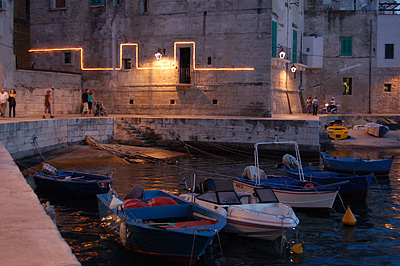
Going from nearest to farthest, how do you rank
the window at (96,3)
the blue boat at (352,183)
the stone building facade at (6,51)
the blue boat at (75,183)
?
1. the blue boat at (75,183)
2. the blue boat at (352,183)
3. the stone building facade at (6,51)
4. the window at (96,3)

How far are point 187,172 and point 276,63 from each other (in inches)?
549

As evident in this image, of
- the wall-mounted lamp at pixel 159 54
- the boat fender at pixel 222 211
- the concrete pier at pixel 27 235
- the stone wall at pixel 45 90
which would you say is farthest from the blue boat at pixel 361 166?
the stone wall at pixel 45 90

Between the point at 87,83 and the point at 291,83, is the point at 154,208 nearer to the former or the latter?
the point at 87,83

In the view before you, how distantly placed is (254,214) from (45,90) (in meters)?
20.4

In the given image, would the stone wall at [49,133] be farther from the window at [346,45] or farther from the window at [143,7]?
the window at [346,45]

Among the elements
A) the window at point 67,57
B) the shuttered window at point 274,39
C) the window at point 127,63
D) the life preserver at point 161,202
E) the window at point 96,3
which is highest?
the window at point 96,3

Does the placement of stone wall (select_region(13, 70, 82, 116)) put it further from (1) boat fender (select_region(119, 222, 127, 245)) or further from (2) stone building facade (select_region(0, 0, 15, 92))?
(1) boat fender (select_region(119, 222, 127, 245))

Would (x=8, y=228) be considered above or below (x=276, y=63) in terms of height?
below

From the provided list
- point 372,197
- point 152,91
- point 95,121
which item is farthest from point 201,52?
point 372,197

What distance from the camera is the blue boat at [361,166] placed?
16469mm

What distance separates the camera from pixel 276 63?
29.0 meters

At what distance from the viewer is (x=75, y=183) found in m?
12.5

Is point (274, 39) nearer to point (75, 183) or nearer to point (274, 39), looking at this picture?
point (274, 39)

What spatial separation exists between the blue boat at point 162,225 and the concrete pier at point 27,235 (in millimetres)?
1965
